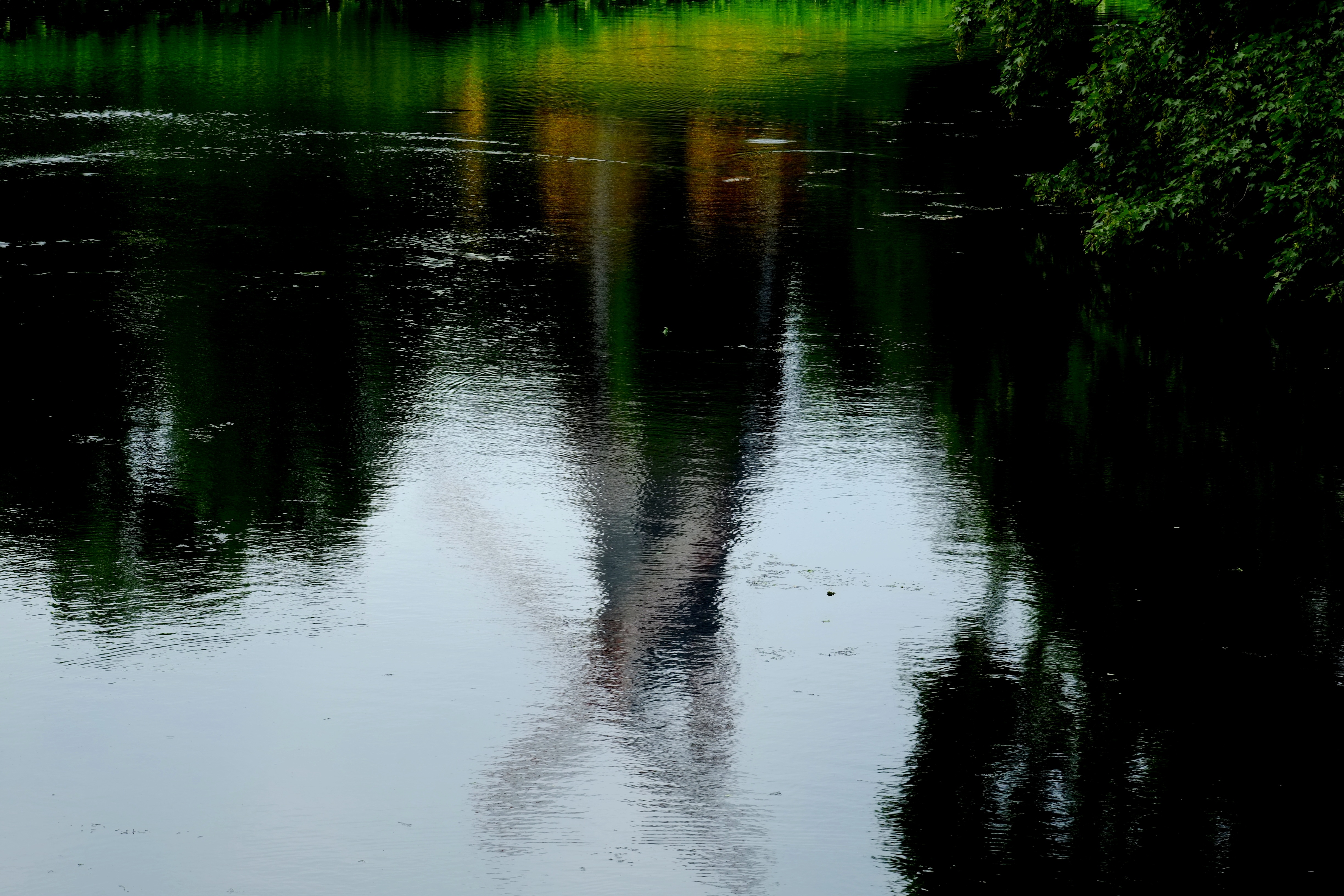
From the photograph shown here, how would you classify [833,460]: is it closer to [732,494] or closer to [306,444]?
[732,494]

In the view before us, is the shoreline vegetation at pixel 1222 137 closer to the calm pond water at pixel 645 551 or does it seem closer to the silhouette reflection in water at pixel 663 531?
the calm pond water at pixel 645 551

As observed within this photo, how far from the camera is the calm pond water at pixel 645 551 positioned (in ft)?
20.1

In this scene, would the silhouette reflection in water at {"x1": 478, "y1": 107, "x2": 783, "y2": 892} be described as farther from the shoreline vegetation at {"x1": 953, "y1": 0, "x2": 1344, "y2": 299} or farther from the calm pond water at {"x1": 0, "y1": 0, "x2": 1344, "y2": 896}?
the shoreline vegetation at {"x1": 953, "y1": 0, "x2": 1344, "y2": 299}

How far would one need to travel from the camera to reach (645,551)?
8.91m

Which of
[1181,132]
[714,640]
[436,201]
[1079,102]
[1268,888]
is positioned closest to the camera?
[1268,888]

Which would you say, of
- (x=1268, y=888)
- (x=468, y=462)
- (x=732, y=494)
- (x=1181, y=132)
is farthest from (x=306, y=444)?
(x=1181, y=132)

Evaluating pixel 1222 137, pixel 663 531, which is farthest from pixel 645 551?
pixel 1222 137

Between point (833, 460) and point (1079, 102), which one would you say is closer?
point (833, 460)

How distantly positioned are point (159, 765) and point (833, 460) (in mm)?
5282

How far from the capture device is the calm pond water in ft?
20.1

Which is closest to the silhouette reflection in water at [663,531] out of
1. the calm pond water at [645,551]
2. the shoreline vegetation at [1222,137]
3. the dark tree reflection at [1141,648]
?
the calm pond water at [645,551]

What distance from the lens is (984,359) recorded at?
13250 mm

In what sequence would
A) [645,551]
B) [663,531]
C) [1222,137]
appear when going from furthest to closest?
[1222,137] → [663,531] → [645,551]

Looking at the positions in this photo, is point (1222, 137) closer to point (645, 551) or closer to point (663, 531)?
point (663, 531)
